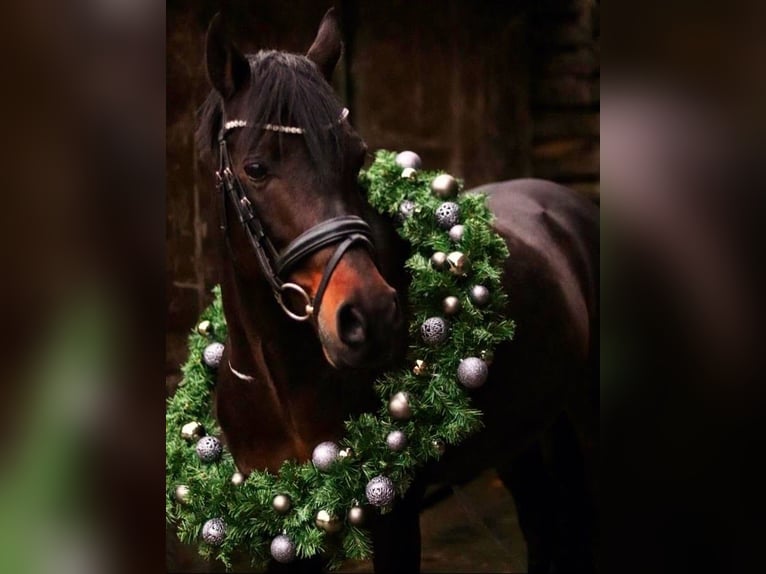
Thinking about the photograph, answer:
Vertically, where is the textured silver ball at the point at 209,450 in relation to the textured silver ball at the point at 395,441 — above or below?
below

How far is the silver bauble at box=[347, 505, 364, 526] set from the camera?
169 centimetres

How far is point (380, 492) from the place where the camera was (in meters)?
1.68

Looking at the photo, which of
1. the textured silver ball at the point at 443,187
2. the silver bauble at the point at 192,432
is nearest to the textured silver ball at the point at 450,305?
the textured silver ball at the point at 443,187

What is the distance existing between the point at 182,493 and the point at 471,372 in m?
0.60

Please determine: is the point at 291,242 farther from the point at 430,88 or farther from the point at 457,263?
the point at 430,88

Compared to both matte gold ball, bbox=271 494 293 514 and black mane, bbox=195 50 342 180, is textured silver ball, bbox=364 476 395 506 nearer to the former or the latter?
matte gold ball, bbox=271 494 293 514

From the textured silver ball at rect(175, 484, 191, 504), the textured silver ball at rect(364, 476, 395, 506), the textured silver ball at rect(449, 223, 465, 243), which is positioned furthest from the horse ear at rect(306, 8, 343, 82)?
the textured silver ball at rect(175, 484, 191, 504)

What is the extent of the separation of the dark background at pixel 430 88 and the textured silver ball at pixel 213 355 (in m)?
0.87

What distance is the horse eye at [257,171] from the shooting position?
153 cm

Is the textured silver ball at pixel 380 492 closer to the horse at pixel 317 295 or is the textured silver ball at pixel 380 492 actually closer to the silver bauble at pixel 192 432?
the horse at pixel 317 295
